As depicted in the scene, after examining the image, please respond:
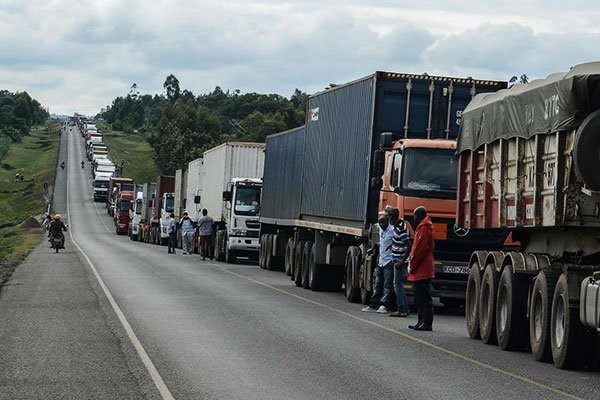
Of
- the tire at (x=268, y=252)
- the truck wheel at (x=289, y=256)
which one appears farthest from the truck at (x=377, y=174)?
the tire at (x=268, y=252)

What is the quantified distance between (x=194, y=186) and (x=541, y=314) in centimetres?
3976

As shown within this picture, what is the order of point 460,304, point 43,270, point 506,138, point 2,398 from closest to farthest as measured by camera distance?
point 2,398 < point 506,138 < point 460,304 < point 43,270

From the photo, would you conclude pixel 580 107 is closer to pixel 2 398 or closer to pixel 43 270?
pixel 2 398

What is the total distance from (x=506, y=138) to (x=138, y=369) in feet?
19.5

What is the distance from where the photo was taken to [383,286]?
76.4 feet

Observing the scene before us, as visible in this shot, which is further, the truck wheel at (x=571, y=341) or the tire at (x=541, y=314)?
the tire at (x=541, y=314)

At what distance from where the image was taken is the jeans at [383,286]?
22.7 meters

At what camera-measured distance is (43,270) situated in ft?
118

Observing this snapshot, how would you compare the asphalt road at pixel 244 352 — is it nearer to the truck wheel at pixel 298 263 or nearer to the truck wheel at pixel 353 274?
Answer: the truck wheel at pixel 353 274

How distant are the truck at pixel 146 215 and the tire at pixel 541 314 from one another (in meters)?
57.4

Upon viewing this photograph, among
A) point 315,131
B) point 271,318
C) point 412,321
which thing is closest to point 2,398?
point 271,318

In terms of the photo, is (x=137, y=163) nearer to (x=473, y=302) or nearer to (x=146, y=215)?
(x=146, y=215)

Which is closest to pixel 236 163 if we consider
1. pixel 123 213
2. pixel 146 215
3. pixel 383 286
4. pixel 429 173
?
pixel 429 173

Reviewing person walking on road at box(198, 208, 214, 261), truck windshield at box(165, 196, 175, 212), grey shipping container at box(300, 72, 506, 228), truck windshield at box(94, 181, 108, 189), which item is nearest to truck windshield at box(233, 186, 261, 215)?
person walking on road at box(198, 208, 214, 261)
